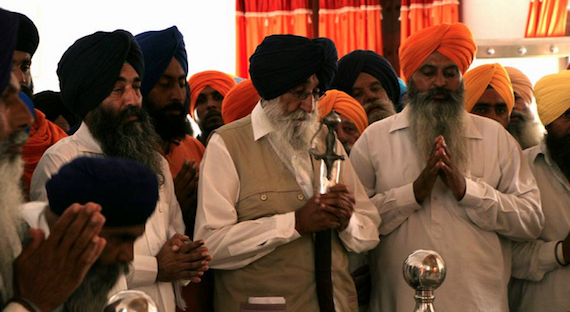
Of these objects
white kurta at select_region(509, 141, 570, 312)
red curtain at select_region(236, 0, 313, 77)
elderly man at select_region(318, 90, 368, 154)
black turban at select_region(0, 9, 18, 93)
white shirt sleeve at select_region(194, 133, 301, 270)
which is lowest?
white kurta at select_region(509, 141, 570, 312)

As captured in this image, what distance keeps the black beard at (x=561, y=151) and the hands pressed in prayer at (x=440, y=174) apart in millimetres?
612

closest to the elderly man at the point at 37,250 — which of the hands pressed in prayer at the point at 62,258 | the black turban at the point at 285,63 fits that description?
the hands pressed in prayer at the point at 62,258

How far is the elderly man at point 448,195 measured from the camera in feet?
11.4

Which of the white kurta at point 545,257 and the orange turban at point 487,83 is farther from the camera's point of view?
the orange turban at point 487,83

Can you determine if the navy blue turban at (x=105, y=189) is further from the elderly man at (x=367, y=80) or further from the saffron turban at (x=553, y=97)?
the elderly man at (x=367, y=80)

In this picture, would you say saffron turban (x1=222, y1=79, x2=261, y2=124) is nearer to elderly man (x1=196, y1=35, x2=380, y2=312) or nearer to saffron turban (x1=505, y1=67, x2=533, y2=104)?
elderly man (x1=196, y1=35, x2=380, y2=312)

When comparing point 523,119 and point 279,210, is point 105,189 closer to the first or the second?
point 279,210

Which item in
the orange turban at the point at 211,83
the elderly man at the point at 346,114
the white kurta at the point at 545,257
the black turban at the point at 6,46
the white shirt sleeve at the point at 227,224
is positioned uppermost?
the black turban at the point at 6,46

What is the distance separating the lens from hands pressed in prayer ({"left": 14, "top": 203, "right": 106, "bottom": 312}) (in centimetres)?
173

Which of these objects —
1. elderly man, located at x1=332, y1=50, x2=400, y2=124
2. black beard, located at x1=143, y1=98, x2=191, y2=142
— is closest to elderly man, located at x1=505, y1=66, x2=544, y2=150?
elderly man, located at x1=332, y1=50, x2=400, y2=124

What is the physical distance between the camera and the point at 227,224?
3178 millimetres

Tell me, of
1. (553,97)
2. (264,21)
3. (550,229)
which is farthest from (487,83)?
(264,21)

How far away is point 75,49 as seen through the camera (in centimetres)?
315

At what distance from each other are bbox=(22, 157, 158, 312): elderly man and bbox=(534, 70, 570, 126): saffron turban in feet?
8.19
